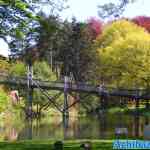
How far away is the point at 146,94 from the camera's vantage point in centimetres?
6131

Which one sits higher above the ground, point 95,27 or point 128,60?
point 95,27

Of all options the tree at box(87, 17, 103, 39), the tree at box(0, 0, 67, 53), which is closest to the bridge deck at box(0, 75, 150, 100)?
the tree at box(87, 17, 103, 39)

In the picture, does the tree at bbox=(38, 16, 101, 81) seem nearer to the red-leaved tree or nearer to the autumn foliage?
the red-leaved tree

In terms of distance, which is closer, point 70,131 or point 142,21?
point 70,131

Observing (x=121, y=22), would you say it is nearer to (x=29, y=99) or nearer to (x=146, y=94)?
(x=146, y=94)

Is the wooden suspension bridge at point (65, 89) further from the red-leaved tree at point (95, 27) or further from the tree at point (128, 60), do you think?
the red-leaved tree at point (95, 27)

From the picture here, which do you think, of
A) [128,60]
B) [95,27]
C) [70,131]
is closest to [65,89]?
[128,60]

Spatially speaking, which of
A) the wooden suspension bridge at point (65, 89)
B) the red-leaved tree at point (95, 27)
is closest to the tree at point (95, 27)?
Answer: the red-leaved tree at point (95, 27)

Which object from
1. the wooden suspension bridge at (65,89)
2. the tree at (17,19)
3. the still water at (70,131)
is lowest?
the still water at (70,131)

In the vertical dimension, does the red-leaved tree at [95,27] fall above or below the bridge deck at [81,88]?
above

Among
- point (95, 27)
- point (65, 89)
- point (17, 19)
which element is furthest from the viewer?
point (95, 27)

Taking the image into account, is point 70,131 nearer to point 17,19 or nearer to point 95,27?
point 17,19

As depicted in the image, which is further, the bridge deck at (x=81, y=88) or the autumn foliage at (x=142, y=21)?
the autumn foliage at (x=142, y=21)

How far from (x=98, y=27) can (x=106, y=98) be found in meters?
25.8
